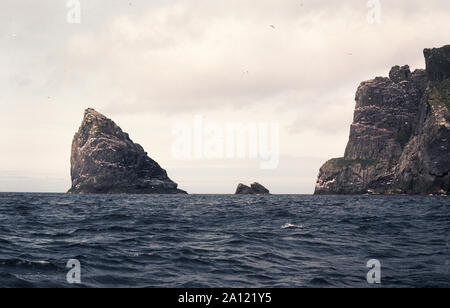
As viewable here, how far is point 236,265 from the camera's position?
1458cm

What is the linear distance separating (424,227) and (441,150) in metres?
161

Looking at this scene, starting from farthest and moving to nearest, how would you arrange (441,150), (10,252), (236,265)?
(441,150) → (10,252) → (236,265)

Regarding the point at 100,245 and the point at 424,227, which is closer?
the point at 100,245

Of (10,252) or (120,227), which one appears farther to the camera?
(120,227)

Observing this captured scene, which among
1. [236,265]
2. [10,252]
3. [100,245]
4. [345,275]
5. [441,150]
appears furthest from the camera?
[441,150]

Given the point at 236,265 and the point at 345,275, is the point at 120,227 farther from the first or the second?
the point at 345,275

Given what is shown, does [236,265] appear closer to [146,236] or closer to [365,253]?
[365,253]

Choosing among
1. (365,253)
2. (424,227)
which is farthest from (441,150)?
(365,253)

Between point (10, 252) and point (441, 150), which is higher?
point (441, 150)
